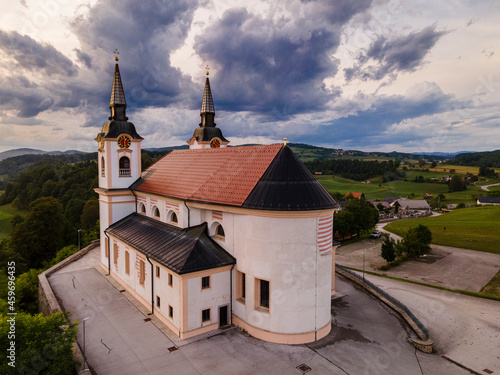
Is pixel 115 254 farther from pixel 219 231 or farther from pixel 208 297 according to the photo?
pixel 208 297

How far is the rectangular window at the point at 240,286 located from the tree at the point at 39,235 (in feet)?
135

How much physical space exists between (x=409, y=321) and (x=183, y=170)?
1945 centimetres

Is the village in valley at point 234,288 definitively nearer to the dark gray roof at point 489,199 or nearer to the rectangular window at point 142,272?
the rectangular window at point 142,272

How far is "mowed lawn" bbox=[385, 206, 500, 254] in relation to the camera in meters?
53.4

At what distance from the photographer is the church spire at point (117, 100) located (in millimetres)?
29453

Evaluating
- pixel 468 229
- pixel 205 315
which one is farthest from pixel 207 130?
pixel 468 229

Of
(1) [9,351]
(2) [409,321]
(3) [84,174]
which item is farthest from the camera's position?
(3) [84,174]

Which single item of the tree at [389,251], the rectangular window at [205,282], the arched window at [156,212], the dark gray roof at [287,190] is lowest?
the tree at [389,251]

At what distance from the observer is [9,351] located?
12.7m

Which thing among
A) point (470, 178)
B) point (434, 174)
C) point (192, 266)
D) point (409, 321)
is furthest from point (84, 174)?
point (470, 178)

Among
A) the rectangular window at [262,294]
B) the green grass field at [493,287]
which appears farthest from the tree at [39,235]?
the green grass field at [493,287]

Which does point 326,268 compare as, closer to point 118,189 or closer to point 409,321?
point 409,321

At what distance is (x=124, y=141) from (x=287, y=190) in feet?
60.2

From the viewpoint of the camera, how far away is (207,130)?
130ft
